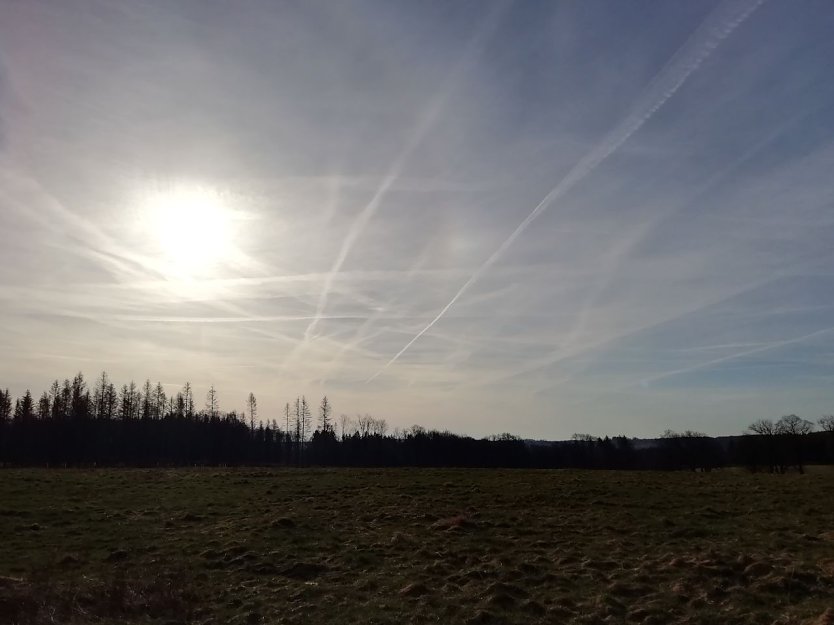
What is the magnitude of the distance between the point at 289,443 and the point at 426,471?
325ft

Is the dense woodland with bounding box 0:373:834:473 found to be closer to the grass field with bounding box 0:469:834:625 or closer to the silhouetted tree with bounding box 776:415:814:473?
the silhouetted tree with bounding box 776:415:814:473

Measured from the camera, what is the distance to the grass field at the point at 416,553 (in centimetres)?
1455

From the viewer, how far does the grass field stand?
14.5 meters

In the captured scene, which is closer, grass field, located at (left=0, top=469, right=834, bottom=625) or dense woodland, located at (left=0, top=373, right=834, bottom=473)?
grass field, located at (left=0, top=469, right=834, bottom=625)

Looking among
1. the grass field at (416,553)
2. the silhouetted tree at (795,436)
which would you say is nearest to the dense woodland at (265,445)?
the silhouetted tree at (795,436)

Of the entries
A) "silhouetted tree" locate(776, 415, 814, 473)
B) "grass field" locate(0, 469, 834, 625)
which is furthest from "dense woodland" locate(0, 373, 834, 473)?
"grass field" locate(0, 469, 834, 625)

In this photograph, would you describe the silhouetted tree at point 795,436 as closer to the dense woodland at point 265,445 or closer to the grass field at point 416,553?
the dense woodland at point 265,445

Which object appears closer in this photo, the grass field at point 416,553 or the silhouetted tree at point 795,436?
the grass field at point 416,553

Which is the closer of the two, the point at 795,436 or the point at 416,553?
the point at 416,553

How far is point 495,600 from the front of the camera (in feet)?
50.6

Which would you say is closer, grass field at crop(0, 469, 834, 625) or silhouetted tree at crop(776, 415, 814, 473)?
grass field at crop(0, 469, 834, 625)

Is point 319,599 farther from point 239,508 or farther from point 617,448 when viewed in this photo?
point 617,448

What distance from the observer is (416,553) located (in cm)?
2100

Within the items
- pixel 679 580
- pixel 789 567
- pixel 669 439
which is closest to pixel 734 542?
pixel 789 567
